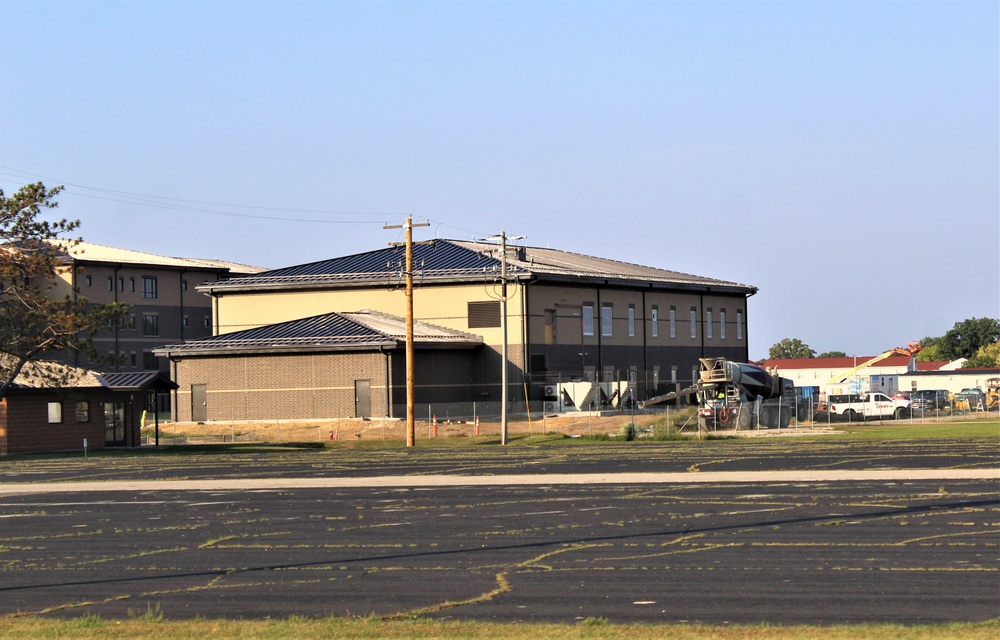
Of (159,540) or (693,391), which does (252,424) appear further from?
(159,540)

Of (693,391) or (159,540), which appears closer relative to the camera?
(159,540)

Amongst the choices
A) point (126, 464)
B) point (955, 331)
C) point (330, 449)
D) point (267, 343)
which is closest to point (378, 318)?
point (267, 343)

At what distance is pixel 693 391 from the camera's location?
71.8 meters

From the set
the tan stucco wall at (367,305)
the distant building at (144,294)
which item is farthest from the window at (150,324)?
the tan stucco wall at (367,305)

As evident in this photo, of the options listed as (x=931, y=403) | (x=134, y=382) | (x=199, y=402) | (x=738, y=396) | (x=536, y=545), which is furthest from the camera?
(x=931, y=403)

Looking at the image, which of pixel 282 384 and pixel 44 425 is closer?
pixel 44 425

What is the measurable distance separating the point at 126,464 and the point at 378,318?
30.0 meters

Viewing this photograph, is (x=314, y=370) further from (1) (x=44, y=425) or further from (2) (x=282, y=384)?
(1) (x=44, y=425)

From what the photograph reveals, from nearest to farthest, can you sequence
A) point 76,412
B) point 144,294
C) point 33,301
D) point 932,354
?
point 33,301 < point 76,412 < point 144,294 < point 932,354

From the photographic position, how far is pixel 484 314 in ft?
245

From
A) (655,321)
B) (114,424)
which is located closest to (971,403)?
(655,321)

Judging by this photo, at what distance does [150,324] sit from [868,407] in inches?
2077

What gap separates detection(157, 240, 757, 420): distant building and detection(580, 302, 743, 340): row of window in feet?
0.38

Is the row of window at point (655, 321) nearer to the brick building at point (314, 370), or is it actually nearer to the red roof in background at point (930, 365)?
the brick building at point (314, 370)
